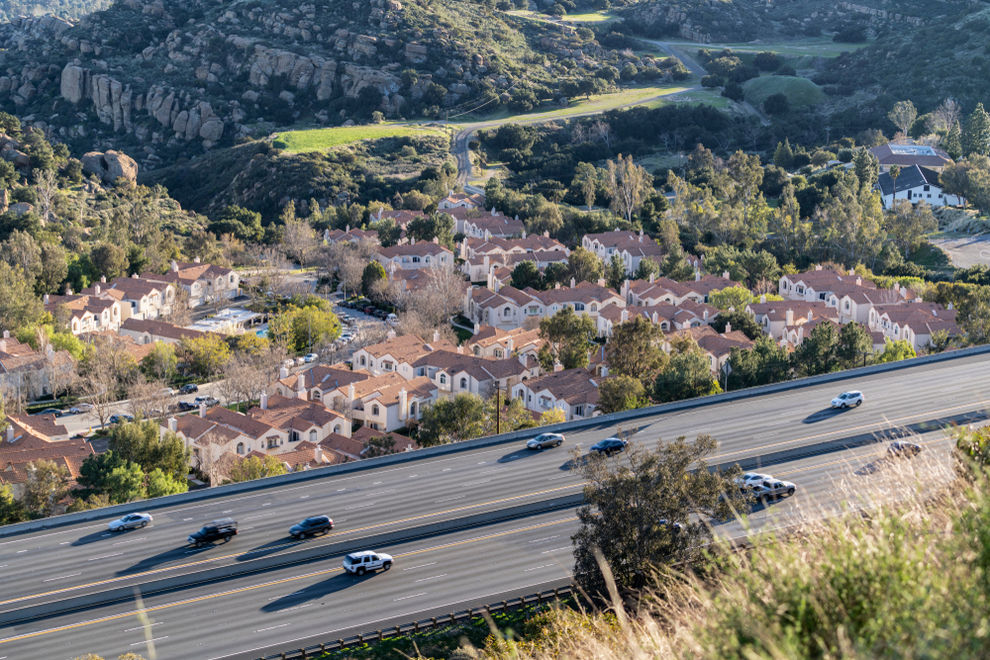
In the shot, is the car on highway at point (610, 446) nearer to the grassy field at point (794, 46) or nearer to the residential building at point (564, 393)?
the residential building at point (564, 393)

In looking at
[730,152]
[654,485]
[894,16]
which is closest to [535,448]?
[654,485]

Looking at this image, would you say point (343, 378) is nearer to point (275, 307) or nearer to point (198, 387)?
point (198, 387)

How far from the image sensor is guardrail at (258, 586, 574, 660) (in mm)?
17531

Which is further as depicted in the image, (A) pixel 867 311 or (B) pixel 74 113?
(B) pixel 74 113

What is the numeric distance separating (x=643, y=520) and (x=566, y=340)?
2712 centimetres

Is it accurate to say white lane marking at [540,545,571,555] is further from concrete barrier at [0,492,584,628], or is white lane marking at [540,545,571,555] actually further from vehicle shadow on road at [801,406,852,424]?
vehicle shadow on road at [801,406,852,424]

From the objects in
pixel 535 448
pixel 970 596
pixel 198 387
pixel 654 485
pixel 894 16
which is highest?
pixel 894 16

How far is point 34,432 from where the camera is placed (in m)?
38.2

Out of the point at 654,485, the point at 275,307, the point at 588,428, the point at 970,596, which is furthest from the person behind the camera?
the point at 275,307

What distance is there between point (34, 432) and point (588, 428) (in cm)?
2216

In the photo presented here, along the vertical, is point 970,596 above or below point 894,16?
below

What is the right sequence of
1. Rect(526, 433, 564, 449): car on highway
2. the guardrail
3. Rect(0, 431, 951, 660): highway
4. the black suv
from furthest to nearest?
Rect(526, 433, 564, 449): car on highway, the black suv, Rect(0, 431, 951, 660): highway, the guardrail

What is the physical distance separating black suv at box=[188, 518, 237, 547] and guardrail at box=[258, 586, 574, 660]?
5344 mm

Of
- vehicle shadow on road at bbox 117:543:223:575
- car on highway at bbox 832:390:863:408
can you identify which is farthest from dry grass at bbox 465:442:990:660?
car on highway at bbox 832:390:863:408
